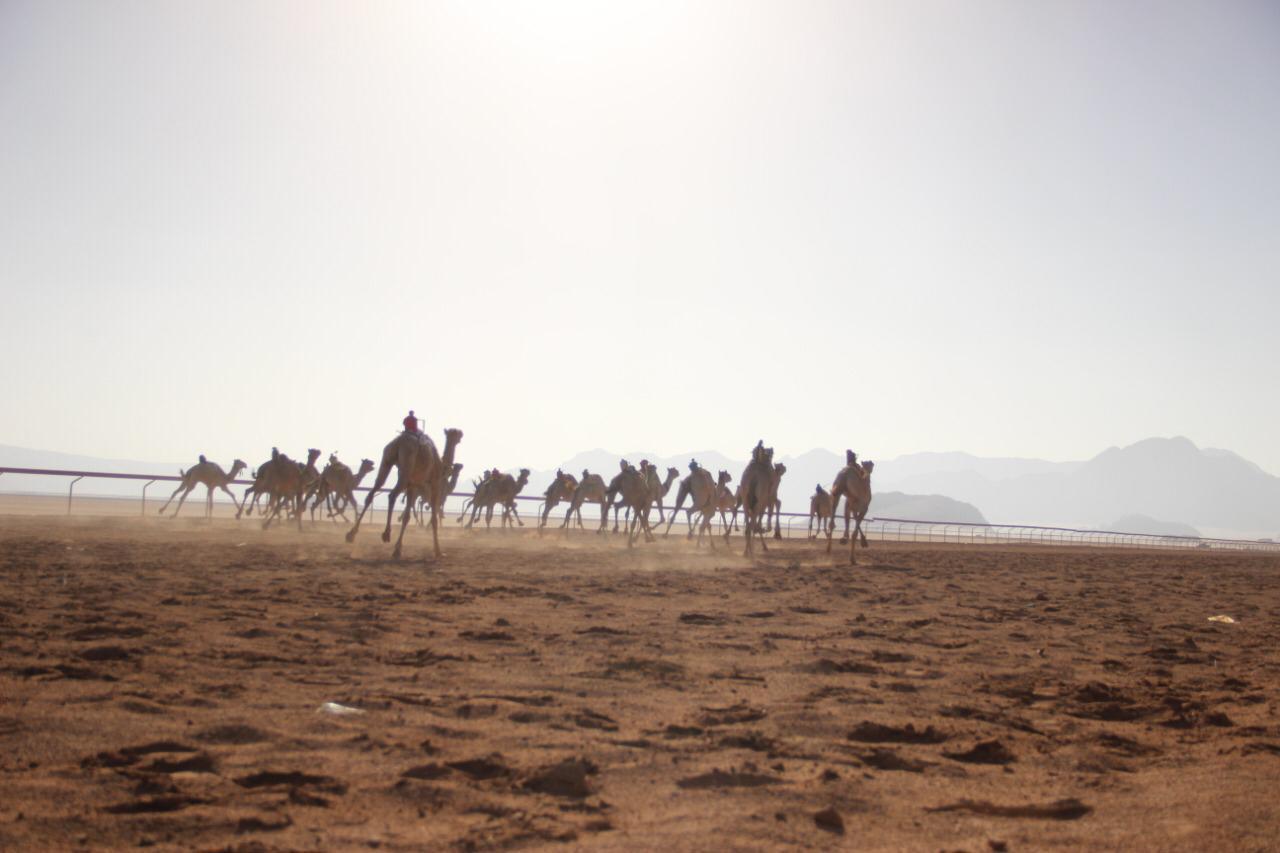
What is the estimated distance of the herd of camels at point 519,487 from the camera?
62.4 ft

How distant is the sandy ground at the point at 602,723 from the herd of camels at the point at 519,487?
714cm

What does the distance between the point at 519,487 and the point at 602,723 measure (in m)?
37.8

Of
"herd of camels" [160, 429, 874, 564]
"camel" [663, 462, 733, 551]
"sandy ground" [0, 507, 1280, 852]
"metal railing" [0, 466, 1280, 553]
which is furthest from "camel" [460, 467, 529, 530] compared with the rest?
"sandy ground" [0, 507, 1280, 852]

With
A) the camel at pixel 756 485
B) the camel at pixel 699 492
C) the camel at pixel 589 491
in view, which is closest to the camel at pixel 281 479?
the camel at pixel 589 491

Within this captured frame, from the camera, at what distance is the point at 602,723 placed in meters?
5.70

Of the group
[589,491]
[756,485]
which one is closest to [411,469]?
[756,485]

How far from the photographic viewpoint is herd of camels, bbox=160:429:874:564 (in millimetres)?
19031

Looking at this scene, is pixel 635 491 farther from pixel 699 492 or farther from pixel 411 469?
pixel 411 469

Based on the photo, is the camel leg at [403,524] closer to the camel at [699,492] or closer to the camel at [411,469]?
the camel at [411,469]

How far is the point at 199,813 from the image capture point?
3988 millimetres

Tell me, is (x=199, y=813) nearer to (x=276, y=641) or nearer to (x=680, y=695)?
(x=680, y=695)

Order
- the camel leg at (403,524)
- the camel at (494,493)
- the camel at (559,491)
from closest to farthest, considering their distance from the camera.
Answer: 1. the camel leg at (403,524)
2. the camel at (494,493)
3. the camel at (559,491)

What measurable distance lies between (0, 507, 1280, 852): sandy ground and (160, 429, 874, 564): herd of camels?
23.4ft

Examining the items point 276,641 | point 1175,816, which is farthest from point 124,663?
point 1175,816
